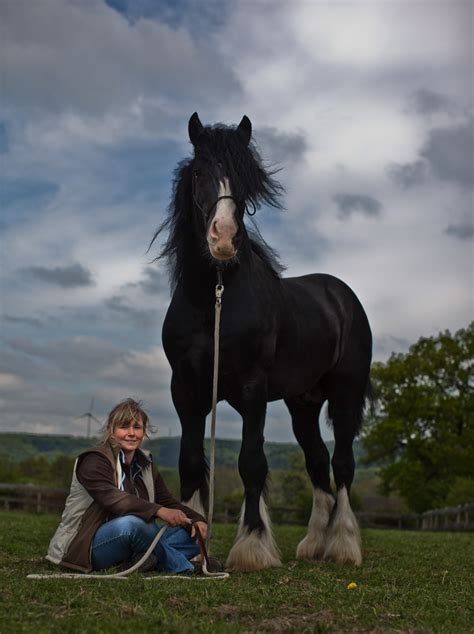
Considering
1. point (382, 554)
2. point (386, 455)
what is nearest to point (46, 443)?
point (386, 455)

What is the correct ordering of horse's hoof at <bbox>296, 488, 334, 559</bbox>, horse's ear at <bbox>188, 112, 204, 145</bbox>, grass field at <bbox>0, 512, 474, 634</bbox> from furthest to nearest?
horse's hoof at <bbox>296, 488, 334, 559</bbox>
horse's ear at <bbox>188, 112, 204, 145</bbox>
grass field at <bbox>0, 512, 474, 634</bbox>

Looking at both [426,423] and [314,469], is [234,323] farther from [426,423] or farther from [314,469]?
[426,423]

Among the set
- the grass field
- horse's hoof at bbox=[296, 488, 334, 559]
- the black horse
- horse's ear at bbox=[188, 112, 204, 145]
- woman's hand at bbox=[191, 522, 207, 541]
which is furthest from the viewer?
horse's hoof at bbox=[296, 488, 334, 559]

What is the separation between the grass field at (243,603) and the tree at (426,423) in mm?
29130

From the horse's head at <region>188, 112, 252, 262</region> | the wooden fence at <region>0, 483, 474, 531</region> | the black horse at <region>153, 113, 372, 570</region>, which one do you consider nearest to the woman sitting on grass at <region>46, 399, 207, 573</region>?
the black horse at <region>153, 113, 372, 570</region>

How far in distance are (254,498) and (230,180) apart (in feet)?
8.25

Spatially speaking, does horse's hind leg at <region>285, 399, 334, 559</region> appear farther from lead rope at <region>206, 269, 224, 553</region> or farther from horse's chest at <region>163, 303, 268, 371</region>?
horse's chest at <region>163, 303, 268, 371</region>

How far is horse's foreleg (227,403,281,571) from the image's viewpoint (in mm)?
5816

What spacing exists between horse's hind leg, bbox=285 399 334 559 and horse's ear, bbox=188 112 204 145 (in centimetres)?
336

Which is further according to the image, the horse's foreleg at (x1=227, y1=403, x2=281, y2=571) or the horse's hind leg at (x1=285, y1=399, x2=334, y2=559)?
the horse's hind leg at (x1=285, y1=399, x2=334, y2=559)

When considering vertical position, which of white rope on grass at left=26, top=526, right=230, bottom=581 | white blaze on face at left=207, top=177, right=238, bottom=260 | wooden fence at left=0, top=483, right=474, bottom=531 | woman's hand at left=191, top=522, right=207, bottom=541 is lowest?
wooden fence at left=0, top=483, right=474, bottom=531

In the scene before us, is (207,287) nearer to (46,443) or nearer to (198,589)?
(198,589)

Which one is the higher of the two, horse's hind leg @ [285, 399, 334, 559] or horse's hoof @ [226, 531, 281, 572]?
horse's hind leg @ [285, 399, 334, 559]

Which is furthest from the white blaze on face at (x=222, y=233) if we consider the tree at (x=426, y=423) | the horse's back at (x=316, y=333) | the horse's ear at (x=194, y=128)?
the tree at (x=426, y=423)
